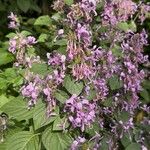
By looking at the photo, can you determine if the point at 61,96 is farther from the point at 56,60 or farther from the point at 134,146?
the point at 134,146

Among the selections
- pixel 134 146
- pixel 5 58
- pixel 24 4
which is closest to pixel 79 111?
pixel 134 146

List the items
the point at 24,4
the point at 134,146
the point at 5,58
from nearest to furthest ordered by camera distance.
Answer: the point at 134,146
the point at 5,58
the point at 24,4

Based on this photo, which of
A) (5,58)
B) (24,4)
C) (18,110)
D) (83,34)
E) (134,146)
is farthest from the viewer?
(24,4)

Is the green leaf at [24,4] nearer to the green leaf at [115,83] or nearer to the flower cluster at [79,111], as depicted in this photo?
the green leaf at [115,83]

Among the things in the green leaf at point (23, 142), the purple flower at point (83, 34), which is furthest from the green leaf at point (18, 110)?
the purple flower at point (83, 34)

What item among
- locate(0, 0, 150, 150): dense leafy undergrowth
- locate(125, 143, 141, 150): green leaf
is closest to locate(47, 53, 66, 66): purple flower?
locate(0, 0, 150, 150): dense leafy undergrowth

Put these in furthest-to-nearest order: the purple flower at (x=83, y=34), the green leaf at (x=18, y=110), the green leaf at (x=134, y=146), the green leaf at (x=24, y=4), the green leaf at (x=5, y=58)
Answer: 1. the green leaf at (x=24, y=4)
2. the green leaf at (x=5, y=58)
3. the green leaf at (x=134, y=146)
4. the green leaf at (x=18, y=110)
5. the purple flower at (x=83, y=34)

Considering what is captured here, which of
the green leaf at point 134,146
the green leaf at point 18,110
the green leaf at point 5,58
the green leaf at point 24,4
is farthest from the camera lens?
the green leaf at point 24,4
